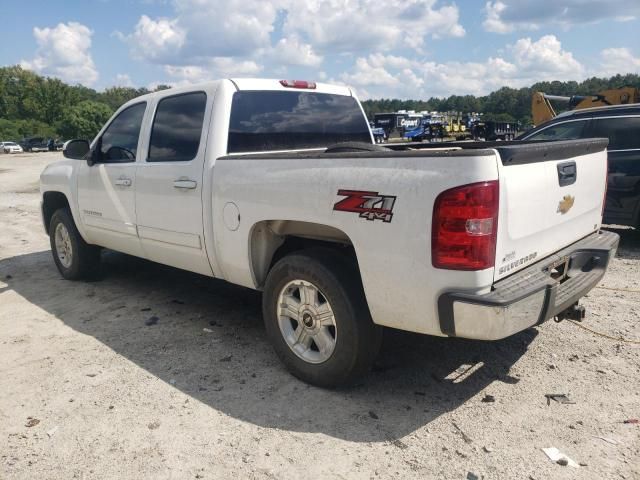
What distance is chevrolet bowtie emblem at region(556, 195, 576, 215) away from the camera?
3160 mm

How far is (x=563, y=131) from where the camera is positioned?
7496 mm

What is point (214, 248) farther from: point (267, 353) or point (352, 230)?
point (352, 230)

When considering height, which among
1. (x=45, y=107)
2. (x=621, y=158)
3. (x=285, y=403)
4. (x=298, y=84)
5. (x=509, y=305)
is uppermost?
(x=45, y=107)

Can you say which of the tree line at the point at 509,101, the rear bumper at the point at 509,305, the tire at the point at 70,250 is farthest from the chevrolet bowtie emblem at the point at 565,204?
the tree line at the point at 509,101

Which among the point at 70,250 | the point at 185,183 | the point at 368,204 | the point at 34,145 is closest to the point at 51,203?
the point at 70,250

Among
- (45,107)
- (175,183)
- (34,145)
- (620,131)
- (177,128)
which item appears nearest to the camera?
(175,183)

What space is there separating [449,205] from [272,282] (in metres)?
1.44

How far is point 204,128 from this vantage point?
3951 mm

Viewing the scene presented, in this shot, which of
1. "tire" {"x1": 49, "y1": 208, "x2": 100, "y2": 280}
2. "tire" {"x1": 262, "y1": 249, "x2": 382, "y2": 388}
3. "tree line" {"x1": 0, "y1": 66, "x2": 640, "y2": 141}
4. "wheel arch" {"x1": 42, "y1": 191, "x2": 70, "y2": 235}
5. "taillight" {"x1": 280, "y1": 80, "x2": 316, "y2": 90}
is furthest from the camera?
"tree line" {"x1": 0, "y1": 66, "x2": 640, "y2": 141}

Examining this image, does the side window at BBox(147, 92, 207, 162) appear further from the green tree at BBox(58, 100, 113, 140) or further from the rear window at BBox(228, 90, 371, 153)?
the green tree at BBox(58, 100, 113, 140)

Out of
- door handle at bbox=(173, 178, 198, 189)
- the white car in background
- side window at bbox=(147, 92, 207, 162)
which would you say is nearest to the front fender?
side window at bbox=(147, 92, 207, 162)

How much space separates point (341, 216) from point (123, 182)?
264cm

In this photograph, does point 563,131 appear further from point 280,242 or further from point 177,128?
point 177,128

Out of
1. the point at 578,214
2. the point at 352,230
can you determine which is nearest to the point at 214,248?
the point at 352,230
